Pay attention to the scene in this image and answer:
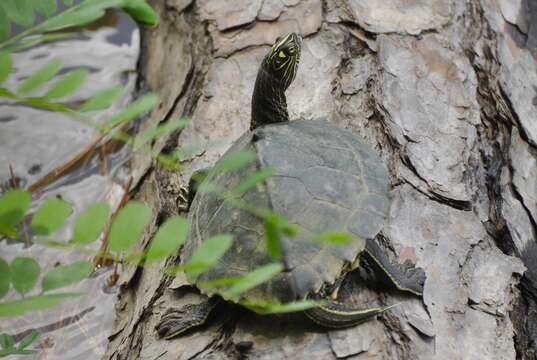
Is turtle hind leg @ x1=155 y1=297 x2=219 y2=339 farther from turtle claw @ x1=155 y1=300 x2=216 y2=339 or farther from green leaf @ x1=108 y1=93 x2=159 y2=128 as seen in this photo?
green leaf @ x1=108 y1=93 x2=159 y2=128

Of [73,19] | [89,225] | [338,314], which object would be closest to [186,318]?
[338,314]

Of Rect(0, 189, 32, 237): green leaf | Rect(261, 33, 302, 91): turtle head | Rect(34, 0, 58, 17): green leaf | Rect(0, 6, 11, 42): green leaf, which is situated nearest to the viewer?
Rect(0, 189, 32, 237): green leaf

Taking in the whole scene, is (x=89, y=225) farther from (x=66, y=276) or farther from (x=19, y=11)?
(x=19, y=11)

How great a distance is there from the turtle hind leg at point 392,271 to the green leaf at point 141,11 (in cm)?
133

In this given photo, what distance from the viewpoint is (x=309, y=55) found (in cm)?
350

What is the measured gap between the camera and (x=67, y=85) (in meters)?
1.22

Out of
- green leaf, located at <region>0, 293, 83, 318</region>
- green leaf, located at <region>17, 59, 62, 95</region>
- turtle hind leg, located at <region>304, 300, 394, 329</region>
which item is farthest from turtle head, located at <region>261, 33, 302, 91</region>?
green leaf, located at <region>0, 293, 83, 318</region>

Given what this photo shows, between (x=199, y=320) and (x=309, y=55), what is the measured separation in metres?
1.59

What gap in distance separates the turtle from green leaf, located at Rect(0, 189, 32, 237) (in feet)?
3.60

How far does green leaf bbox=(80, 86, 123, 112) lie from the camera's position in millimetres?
1199

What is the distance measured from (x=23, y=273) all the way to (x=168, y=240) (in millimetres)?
344

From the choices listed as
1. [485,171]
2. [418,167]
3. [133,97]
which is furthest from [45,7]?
[133,97]

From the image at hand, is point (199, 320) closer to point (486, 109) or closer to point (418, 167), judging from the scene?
point (418, 167)

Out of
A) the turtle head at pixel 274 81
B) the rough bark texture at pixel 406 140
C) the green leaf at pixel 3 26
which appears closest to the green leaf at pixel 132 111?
the green leaf at pixel 3 26
